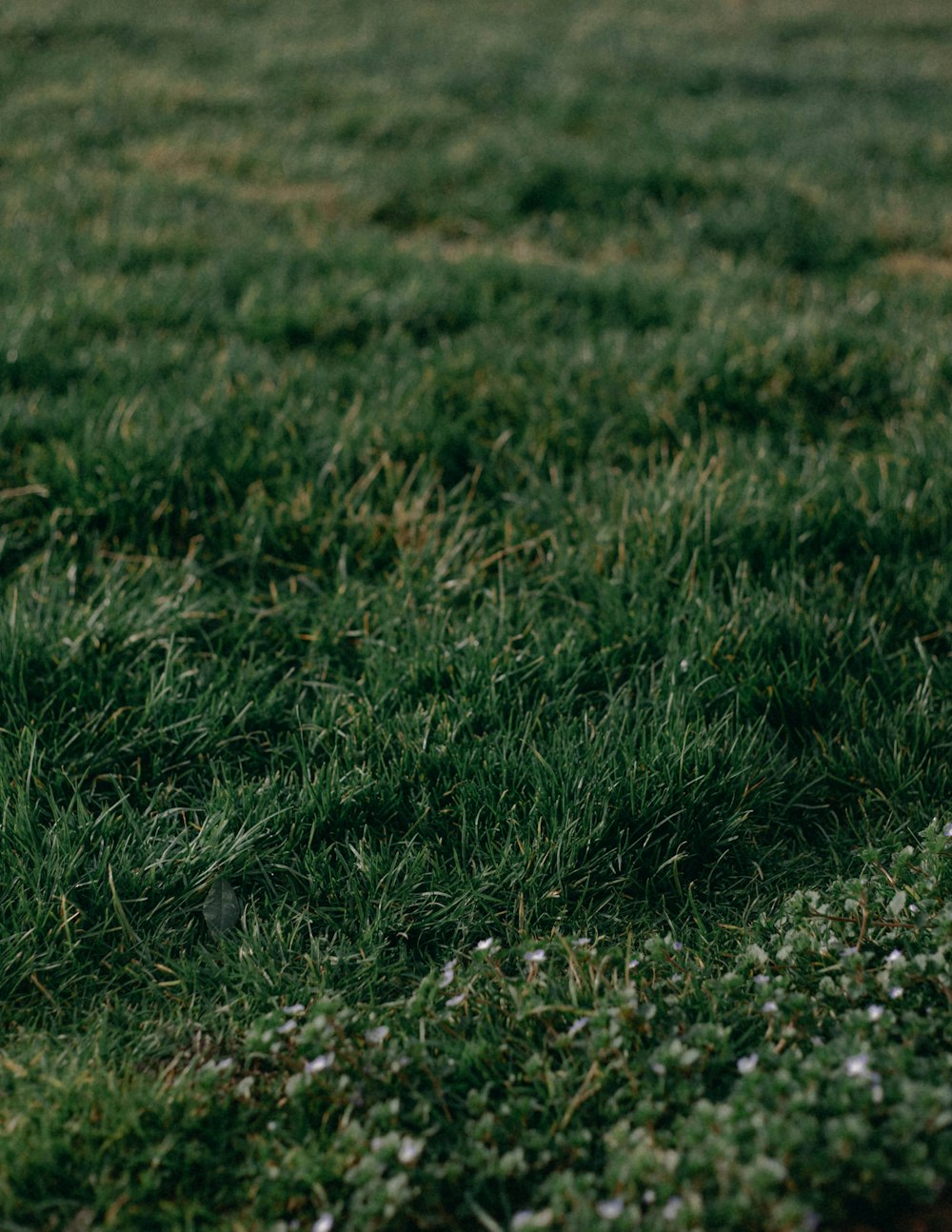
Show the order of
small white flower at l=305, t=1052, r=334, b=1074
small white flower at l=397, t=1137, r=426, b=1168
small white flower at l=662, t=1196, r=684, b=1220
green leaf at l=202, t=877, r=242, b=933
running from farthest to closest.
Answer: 1. green leaf at l=202, t=877, r=242, b=933
2. small white flower at l=305, t=1052, r=334, b=1074
3. small white flower at l=397, t=1137, r=426, b=1168
4. small white flower at l=662, t=1196, r=684, b=1220

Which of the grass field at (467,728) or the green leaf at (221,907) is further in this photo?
the green leaf at (221,907)

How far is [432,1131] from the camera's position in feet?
5.48

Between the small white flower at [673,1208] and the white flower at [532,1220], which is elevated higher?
the small white flower at [673,1208]

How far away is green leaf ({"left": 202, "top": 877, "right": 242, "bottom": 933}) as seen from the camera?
211 cm

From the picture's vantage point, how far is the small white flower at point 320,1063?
5.64 feet

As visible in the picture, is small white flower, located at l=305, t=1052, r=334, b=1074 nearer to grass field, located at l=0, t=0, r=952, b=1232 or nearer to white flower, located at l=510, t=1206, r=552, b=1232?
grass field, located at l=0, t=0, r=952, b=1232

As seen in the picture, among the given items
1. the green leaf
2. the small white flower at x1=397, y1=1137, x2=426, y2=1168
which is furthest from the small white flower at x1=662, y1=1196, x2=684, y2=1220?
the green leaf

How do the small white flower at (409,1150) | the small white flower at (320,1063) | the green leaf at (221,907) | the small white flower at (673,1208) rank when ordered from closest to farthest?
the small white flower at (673,1208), the small white flower at (409,1150), the small white flower at (320,1063), the green leaf at (221,907)

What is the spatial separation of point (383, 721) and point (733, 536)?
1233mm

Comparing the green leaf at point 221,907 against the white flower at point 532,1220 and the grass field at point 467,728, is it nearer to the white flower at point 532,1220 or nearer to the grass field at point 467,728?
the grass field at point 467,728

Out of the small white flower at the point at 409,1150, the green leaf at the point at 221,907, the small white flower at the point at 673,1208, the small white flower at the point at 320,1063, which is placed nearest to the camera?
the small white flower at the point at 673,1208

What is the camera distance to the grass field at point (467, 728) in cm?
166

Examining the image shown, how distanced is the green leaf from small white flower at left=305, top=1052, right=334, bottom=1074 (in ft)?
1.40

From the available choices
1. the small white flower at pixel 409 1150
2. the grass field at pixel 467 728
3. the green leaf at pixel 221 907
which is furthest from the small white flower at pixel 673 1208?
the green leaf at pixel 221 907
